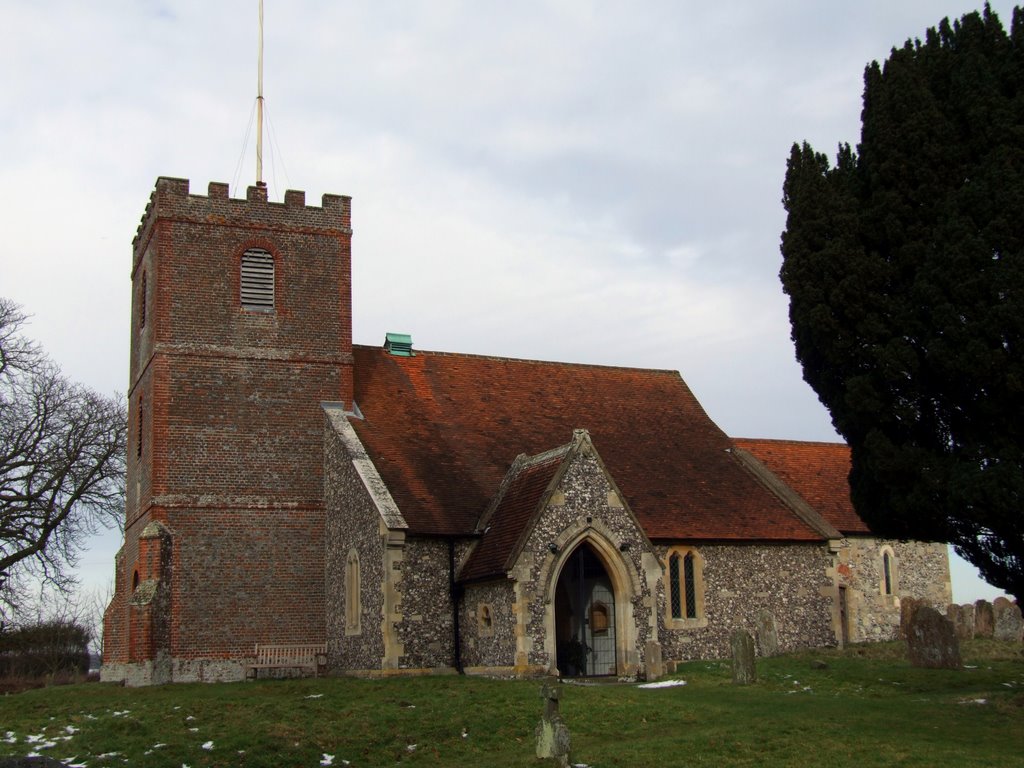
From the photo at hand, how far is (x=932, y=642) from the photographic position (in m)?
23.0

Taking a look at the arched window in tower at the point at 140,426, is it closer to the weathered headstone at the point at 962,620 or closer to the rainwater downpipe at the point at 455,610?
the rainwater downpipe at the point at 455,610

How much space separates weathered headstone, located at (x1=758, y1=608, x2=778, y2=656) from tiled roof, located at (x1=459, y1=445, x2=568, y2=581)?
6.05m

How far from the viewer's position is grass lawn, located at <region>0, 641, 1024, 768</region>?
15.2 meters

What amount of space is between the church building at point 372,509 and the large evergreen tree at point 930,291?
19.7 ft

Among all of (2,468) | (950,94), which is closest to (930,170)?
(950,94)

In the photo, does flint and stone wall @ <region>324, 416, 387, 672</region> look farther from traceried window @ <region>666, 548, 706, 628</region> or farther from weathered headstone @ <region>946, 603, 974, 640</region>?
weathered headstone @ <region>946, 603, 974, 640</region>

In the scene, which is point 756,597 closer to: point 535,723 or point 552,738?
point 535,723

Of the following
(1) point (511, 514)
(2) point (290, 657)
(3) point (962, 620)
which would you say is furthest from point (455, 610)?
(3) point (962, 620)

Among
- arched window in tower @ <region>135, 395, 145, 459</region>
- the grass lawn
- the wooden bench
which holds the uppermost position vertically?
arched window in tower @ <region>135, 395, 145, 459</region>

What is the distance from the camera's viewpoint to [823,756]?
1462 centimetres

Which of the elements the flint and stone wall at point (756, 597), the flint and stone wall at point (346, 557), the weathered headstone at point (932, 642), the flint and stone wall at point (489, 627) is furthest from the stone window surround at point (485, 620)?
the weathered headstone at point (932, 642)

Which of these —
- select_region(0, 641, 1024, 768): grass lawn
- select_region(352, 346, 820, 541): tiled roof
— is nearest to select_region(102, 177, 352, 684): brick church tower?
select_region(352, 346, 820, 541): tiled roof

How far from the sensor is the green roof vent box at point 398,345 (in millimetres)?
31484

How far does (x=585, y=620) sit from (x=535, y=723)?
837 cm
